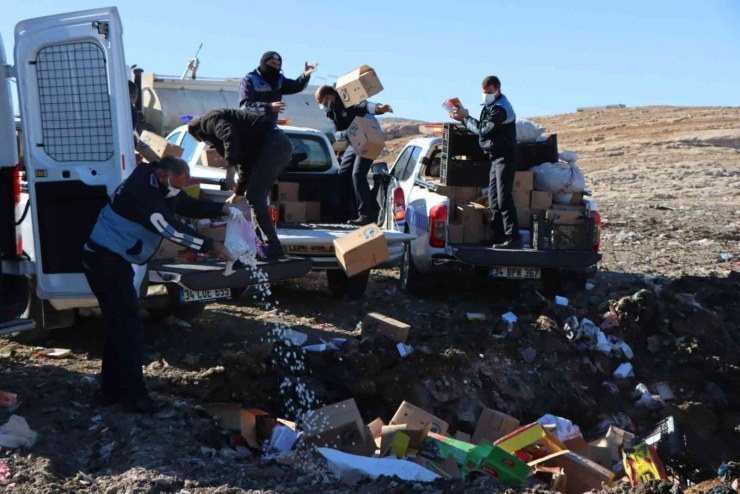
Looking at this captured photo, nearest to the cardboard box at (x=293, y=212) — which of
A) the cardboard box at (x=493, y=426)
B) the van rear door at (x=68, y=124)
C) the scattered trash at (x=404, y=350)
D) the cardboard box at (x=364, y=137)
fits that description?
the cardboard box at (x=364, y=137)

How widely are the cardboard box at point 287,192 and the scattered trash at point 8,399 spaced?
15.2 feet

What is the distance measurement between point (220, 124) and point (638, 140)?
24603 mm

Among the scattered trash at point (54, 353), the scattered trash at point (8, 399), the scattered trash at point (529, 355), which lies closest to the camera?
the scattered trash at point (8, 399)

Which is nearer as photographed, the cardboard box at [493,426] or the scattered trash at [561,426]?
the cardboard box at [493,426]

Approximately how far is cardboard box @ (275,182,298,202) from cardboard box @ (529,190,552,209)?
103 inches

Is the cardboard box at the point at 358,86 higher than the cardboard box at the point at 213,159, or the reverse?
the cardboard box at the point at 358,86

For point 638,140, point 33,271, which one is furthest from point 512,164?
point 638,140

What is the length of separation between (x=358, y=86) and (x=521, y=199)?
214cm

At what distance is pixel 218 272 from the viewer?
23.9ft

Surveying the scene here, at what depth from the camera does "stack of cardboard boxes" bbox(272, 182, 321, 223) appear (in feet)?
33.4

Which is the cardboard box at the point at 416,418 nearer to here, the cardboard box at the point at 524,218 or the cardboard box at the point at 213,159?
the cardboard box at the point at 524,218

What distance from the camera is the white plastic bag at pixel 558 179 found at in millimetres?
10016

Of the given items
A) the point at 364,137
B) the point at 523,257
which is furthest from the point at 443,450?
the point at 364,137

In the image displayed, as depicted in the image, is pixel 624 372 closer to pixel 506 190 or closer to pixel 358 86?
pixel 506 190
